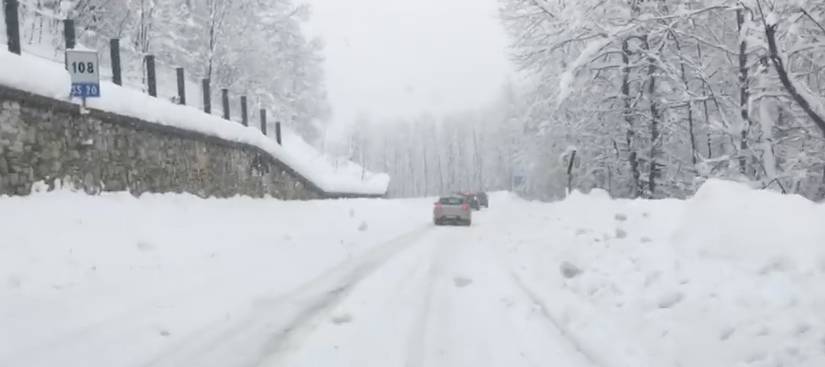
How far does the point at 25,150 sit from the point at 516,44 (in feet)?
53.0

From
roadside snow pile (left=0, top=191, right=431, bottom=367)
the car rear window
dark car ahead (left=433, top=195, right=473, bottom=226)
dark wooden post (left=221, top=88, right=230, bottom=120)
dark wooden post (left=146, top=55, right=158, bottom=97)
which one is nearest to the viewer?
roadside snow pile (left=0, top=191, right=431, bottom=367)

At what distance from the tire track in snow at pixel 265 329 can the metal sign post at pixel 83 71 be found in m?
4.56

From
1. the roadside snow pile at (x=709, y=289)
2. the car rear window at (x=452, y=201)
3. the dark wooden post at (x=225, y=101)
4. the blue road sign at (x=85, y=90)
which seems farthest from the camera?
the car rear window at (x=452, y=201)

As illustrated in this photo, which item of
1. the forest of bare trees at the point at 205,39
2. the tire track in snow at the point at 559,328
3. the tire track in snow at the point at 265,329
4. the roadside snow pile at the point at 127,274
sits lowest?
the tire track in snow at the point at 559,328

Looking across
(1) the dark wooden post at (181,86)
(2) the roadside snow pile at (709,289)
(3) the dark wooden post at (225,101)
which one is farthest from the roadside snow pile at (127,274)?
(3) the dark wooden post at (225,101)

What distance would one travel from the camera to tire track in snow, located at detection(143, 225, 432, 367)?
5700mm

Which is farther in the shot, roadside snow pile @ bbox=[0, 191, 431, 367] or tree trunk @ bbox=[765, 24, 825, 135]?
tree trunk @ bbox=[765, 24, 825, 135]

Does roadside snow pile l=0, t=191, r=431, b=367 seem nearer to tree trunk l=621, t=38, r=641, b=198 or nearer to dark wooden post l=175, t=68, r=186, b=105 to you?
dark wooden post l=175, t=68, r=186, b=105

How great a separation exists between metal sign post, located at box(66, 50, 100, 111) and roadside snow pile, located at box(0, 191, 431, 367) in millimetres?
1644


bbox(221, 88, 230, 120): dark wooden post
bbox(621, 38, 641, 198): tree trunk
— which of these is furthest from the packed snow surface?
bbox(621, 38, 641, 198): tree trunk

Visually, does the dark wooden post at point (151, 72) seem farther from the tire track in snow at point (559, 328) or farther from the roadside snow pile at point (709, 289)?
the roadside snow pile at point (709, 289)

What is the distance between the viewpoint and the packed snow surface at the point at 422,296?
5543 mm

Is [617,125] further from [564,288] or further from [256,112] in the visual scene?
[256,112]

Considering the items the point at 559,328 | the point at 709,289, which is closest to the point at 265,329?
the point at 559,328
